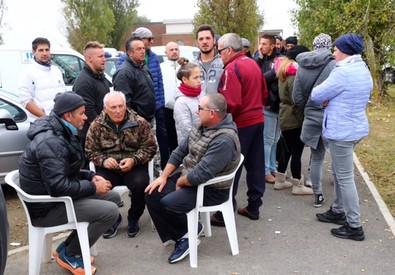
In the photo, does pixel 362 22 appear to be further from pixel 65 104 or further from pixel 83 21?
pixel 83 21

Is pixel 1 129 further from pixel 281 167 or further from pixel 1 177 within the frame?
pixel 281 167

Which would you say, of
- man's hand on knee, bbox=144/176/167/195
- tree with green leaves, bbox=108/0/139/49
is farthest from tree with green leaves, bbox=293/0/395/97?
tree with green leaves, bbox=108/0/139/49

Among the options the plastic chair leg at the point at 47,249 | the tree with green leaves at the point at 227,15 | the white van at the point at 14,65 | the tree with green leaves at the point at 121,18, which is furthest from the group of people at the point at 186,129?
the tree with green leaves at the point at 121,18

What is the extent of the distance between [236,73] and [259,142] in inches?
31.7

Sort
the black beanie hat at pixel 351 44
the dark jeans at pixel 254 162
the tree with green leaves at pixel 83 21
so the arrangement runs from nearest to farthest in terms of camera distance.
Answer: the black beanie hat at pixel 351 44, the dark jeans at pixel 254 162, the tree with green leaves at pixel 83 21

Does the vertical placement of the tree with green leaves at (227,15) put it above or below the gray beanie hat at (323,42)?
above

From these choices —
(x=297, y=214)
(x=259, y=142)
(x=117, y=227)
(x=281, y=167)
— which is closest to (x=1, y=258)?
(x=117, y=227)

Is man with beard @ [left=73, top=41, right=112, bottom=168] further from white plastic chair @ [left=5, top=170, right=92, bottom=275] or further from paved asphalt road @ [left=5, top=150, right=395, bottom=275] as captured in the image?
white plastic chair @ [left=5, top=170, right=92, bottom=275]

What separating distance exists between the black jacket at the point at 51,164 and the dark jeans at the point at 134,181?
0.74 meters

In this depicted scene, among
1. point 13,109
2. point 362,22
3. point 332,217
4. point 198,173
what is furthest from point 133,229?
point 362,22

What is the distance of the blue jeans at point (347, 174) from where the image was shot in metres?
3.96

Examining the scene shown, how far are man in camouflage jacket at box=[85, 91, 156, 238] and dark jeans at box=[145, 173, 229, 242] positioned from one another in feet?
1.12

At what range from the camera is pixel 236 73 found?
4.10 meters

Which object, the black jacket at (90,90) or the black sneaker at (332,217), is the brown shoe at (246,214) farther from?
the black jacket at (90,90)
